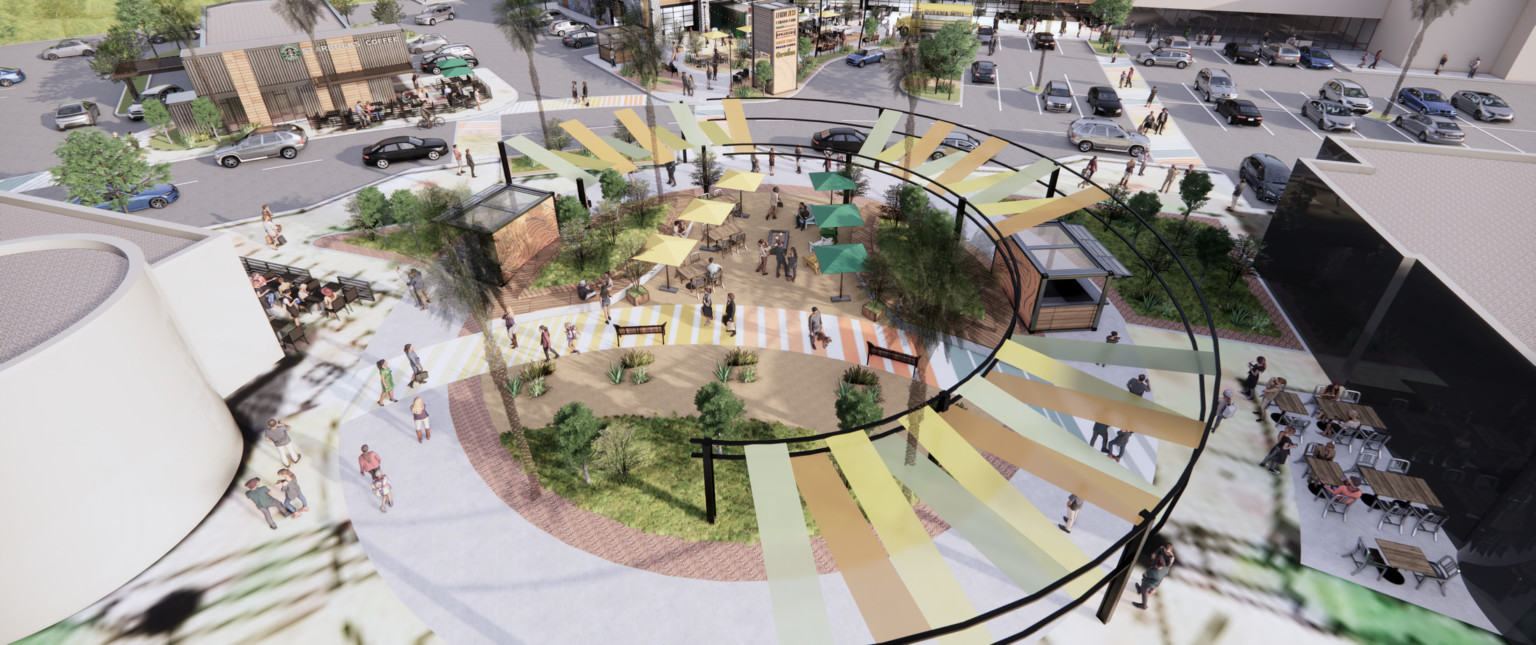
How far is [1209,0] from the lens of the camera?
5456cm

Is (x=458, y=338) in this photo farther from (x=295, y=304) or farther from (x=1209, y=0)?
(x=1209, y=0)

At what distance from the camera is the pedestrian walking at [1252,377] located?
722 inches

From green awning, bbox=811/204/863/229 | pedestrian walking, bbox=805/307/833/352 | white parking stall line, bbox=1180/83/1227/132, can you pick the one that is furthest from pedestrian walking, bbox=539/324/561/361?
white parking stall line, bbox=1180/83/1227/132

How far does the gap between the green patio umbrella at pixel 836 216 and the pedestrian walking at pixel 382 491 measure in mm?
15400

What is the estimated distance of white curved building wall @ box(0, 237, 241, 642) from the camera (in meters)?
12.3

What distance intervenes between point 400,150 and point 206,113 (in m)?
11.7

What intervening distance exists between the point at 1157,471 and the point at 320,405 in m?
22.3

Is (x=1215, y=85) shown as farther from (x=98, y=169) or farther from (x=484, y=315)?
(x=98, y=169)

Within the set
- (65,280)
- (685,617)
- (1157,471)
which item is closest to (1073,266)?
(1157,471)

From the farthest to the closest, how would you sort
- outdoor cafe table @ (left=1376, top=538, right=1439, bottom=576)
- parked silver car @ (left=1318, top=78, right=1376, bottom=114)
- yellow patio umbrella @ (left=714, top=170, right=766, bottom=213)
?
parked silver car @ (left=1318, top=78, right=1376, bottom=114)
yellow patio umbrella @ (left=714, top=170, right=766, bottom=213)
outdoor cafe table @ (left=1376, top=538, right=1439, bottom=576)

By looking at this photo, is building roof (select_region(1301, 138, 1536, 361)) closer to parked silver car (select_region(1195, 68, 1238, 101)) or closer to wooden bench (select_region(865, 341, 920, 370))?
wooden bench (select_region(865, 341, 920, 370))

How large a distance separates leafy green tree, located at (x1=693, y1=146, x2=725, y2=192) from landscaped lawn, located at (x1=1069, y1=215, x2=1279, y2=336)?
1635cm

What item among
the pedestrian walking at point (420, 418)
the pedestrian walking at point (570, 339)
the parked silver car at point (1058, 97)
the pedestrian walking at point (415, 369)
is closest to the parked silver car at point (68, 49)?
the pedestrian walking at point (415, 369)

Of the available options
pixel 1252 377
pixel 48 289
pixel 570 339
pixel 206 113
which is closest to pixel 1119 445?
pixel 1252 377
